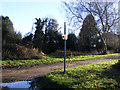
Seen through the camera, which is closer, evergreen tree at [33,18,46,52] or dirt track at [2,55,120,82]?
dirt track at [2,55,120,82]

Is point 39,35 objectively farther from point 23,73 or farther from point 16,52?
point 23,73

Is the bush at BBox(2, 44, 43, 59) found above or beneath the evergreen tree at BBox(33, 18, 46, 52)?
beneath

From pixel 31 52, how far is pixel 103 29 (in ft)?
50.0

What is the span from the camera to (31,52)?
13.0m

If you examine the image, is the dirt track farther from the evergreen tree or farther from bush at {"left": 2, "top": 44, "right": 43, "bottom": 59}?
the evergreen tree

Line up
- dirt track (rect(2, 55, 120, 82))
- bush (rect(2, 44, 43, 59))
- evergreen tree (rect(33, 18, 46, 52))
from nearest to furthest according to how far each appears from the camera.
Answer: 1. dirt track (rect(2, 55, 120, 82))
2. bush (rect(2, 44, 43, 59))
3. evergreen tree (rect(33, 18, 46, 52))

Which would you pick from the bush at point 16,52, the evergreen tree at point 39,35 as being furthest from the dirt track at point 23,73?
the evergreen tree at point 39,35

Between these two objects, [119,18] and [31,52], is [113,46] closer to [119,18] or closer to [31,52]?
[119,18]

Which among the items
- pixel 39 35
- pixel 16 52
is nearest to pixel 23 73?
pixel 16 52

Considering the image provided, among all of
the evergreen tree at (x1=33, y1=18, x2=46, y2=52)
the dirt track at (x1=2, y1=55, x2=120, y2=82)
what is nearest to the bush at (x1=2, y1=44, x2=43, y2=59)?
the dirt track at (x1=2, y1=55, x2=120, y2=82)

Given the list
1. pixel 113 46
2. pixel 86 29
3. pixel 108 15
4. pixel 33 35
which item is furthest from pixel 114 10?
pixel 33 35

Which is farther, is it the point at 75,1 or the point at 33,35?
the point at 33,35

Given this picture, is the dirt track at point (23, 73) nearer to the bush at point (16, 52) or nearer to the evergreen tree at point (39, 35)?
the bush at point (16, 52)

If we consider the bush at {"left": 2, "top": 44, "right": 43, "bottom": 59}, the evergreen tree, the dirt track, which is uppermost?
the evergreen tree
